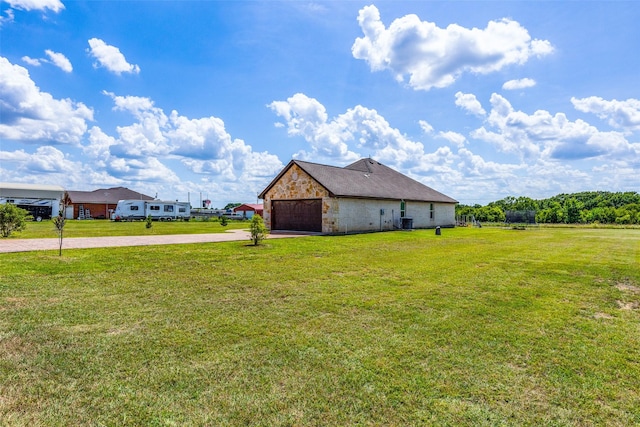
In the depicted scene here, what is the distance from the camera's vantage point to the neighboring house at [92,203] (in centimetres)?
5163

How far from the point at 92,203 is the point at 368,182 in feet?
153

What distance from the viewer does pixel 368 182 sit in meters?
27.9

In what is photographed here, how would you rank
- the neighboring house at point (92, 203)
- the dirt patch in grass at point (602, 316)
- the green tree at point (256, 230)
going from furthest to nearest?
the neighboring house at point (92, 203)
the green tree at point (256, 230)
the dirt patch in grass at point (602, 316)

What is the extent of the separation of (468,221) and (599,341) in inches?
1569

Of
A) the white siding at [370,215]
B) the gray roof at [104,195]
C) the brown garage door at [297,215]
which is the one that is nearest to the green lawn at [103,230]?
the brown garage door at [297,215]

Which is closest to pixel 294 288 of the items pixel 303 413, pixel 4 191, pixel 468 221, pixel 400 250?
pixel 303 413

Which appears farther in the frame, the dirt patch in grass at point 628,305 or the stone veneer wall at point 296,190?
the stone veneer wall at point 296,190

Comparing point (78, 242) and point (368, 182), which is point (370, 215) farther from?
point (78, 242)

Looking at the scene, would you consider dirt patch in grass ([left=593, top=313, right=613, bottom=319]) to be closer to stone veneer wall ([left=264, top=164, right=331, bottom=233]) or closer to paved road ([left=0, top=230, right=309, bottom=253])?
paved road ([left=0, top=230, right=309, bottom=253])

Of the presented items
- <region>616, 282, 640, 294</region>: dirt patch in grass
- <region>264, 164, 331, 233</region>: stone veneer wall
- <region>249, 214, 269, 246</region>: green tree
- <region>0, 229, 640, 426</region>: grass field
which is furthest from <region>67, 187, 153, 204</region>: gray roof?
<region>616, 282, 640, 294</region>: dirt patch in grass

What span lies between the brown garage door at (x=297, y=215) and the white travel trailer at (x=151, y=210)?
1052 inches

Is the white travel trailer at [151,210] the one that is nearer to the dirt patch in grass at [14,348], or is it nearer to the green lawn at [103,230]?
the green lawn at [103,230]

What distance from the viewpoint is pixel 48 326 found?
15.6ft

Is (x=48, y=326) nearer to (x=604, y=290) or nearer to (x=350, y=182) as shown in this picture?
(x=604, y=290)
